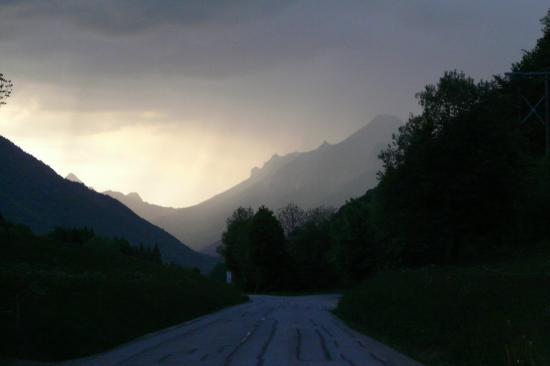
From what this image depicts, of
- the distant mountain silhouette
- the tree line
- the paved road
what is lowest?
the paved road

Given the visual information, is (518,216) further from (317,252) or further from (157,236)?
(157,236)

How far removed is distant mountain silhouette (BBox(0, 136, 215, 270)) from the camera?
110 metres

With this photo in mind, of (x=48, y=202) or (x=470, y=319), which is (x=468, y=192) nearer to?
(x=470, y=319)

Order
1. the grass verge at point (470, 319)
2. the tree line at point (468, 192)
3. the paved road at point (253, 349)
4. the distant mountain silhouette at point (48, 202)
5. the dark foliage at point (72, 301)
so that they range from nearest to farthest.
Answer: the grass verge at point (470, 319)
the paved road at point (253, 349)
the dark foliage at point (72, 301)
the tree line at point (468, 192)
the distant mountain silhouette at point (48, 202)

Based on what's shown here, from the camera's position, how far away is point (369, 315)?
34.6 meters

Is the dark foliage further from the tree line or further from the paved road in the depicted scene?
the tree line

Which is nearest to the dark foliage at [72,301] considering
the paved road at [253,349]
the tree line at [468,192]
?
the paved road at [253,349]

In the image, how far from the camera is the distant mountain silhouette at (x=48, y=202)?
11044cm

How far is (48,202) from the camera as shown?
122m

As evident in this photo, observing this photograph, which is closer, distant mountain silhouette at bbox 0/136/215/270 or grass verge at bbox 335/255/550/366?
grass verge at bbox 335/255/550/366

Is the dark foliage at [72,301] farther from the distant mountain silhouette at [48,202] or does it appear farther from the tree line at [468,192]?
the distant mountain silhouette at [48,202]

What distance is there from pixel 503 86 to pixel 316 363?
60.4 m

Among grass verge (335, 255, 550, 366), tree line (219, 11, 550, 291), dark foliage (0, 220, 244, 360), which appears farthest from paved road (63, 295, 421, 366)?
tree line (219, 11, 550, 291)

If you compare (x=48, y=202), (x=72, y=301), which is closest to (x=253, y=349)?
(x=72, y=301)
